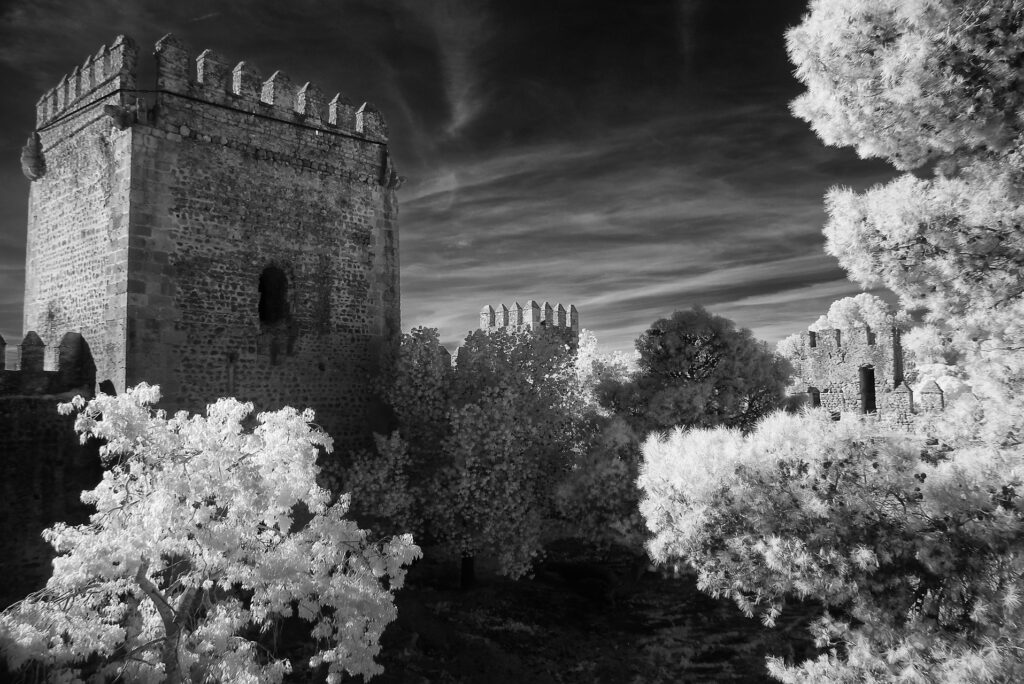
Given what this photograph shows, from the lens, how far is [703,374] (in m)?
18.5

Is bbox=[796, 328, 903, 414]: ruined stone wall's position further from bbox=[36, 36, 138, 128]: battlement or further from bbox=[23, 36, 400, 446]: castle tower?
bbox=[36, 36, 138, 128]: battlement

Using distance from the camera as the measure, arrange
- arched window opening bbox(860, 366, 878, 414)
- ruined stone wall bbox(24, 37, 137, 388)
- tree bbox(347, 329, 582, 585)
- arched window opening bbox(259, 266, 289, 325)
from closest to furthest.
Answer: ruined stone wall bbox(24, 37, 137, 388) < tree bbox(347, 329, 582, 585) < arched window opening bbox(259, 266, 289, 325) < arched window opening bbox(860, 366, 878, 414)

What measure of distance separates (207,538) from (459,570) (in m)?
11.5

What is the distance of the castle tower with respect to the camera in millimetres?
14633

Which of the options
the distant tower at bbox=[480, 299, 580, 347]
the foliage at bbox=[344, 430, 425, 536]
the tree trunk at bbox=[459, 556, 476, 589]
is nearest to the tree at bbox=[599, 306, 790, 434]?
the tree trunk at bbox=[459, 556, 476, 589]

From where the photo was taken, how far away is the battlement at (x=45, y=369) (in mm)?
13516

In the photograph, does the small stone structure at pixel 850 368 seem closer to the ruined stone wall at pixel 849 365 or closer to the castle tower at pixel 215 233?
the ruined stone wall at pixel 849 365

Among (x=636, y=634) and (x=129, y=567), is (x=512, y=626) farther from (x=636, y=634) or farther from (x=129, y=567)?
(x=129, y=567)

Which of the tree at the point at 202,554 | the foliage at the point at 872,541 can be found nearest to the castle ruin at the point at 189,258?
the tree at the point at 202,554

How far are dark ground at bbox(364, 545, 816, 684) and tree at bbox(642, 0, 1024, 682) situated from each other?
5.63 meters

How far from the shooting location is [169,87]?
588 inches

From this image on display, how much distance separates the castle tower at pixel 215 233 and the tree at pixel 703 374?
6.31 m

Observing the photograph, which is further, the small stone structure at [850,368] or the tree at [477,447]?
the small stone structure at [850,368]

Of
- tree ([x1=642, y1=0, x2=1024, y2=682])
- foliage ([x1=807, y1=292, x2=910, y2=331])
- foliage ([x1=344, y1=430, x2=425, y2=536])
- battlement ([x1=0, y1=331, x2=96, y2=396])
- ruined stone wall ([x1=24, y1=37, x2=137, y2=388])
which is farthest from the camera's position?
foliage ([x1=807, y1=292, x2=910, y2=331])
